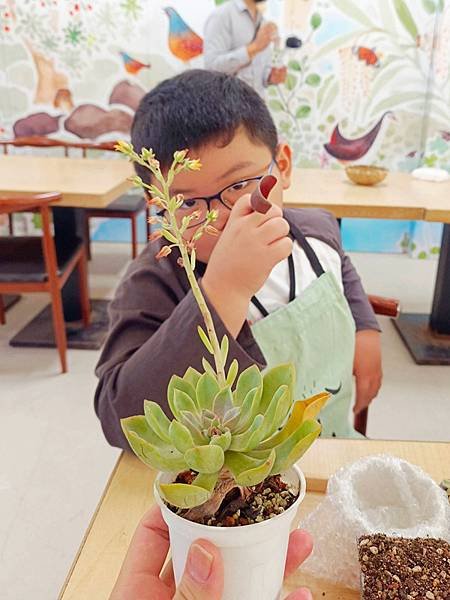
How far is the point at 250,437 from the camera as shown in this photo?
0.42 m

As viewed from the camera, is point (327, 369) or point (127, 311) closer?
point (127, 311)

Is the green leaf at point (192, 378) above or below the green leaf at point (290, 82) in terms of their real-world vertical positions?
below

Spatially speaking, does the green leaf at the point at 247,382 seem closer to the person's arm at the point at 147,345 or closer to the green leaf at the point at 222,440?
the green leaf at the point at 222,440

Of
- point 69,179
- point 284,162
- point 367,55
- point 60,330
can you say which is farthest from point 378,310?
point 367,55

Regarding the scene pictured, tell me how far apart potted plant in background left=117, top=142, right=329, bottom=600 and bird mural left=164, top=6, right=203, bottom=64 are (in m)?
3.93

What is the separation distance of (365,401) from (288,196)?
1.20 meters

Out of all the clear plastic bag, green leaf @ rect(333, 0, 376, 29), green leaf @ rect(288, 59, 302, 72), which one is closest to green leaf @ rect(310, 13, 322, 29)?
green leaf @ rect(333, 0, 376, 29)

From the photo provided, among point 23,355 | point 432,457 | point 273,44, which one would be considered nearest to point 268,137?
point 432,457

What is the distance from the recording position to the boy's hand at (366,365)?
126cm

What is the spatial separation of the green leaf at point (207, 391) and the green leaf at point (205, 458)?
0.05m

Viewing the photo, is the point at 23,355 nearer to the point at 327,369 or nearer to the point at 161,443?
the point at 327,369

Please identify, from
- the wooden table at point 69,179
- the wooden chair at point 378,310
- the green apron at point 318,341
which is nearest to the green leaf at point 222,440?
the green apron at point 318,341

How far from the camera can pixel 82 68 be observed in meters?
4.12

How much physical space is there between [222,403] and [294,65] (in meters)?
4.00
